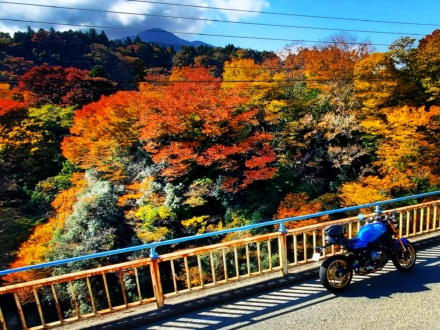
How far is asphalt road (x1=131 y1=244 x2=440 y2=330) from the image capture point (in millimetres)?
2766

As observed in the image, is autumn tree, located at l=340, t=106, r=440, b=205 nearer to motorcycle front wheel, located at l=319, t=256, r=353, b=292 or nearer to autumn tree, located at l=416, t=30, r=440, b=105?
autumn tree, located at l=416, t=30, r=440, b=105

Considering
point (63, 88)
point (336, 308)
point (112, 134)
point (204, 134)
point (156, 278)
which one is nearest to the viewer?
point (336, 308)

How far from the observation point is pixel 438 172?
13.3 metres

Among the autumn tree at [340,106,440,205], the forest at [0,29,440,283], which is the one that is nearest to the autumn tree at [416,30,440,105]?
the forest at [0,29,440,283]

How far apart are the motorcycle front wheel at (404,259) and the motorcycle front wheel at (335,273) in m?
0.74

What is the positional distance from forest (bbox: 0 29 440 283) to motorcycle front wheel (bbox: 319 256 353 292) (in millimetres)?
9448

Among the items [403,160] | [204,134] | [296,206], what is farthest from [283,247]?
[403,160]

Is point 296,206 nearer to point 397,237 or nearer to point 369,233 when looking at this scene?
point 397,237

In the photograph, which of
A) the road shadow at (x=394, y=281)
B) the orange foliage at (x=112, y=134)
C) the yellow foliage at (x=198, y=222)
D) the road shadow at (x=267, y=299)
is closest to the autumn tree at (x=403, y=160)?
the yellow foliage at (x=198, y=222)

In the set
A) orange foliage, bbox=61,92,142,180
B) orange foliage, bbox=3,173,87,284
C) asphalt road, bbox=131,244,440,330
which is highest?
orange foliage, bbox=61,92,142,180

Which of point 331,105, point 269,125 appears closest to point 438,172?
point 331,105

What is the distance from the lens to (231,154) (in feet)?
47.0

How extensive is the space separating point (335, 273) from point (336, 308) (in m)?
0.41

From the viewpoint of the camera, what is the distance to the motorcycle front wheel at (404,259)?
11.9ft
